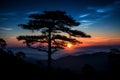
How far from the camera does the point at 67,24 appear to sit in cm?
2417

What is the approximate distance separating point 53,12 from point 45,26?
87.9 inches

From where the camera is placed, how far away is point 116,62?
122ft

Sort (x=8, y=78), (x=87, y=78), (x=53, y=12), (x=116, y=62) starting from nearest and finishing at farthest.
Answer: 1. (x=8, y=78)
2. (x=53, y=12)
3. (x=87, y=78)
4. (x=116, y=62)

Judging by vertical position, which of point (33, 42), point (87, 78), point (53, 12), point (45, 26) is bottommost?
point (87, 78)

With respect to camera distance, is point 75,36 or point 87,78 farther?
point 87,78

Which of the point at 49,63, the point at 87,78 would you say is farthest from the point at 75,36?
the point at 87,78

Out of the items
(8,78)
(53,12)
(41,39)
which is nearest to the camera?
(8,78)

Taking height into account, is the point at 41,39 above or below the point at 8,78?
above

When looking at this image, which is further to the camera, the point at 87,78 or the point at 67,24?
the point at 87,78

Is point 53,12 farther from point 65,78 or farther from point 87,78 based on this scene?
point 87,78

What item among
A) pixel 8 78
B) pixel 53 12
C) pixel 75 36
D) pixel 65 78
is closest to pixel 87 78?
pixel 65 78

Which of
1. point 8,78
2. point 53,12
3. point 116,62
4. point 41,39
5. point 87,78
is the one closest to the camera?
point 8,78

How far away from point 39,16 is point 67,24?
13.3 ft

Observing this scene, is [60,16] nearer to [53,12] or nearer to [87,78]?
[53,12]
